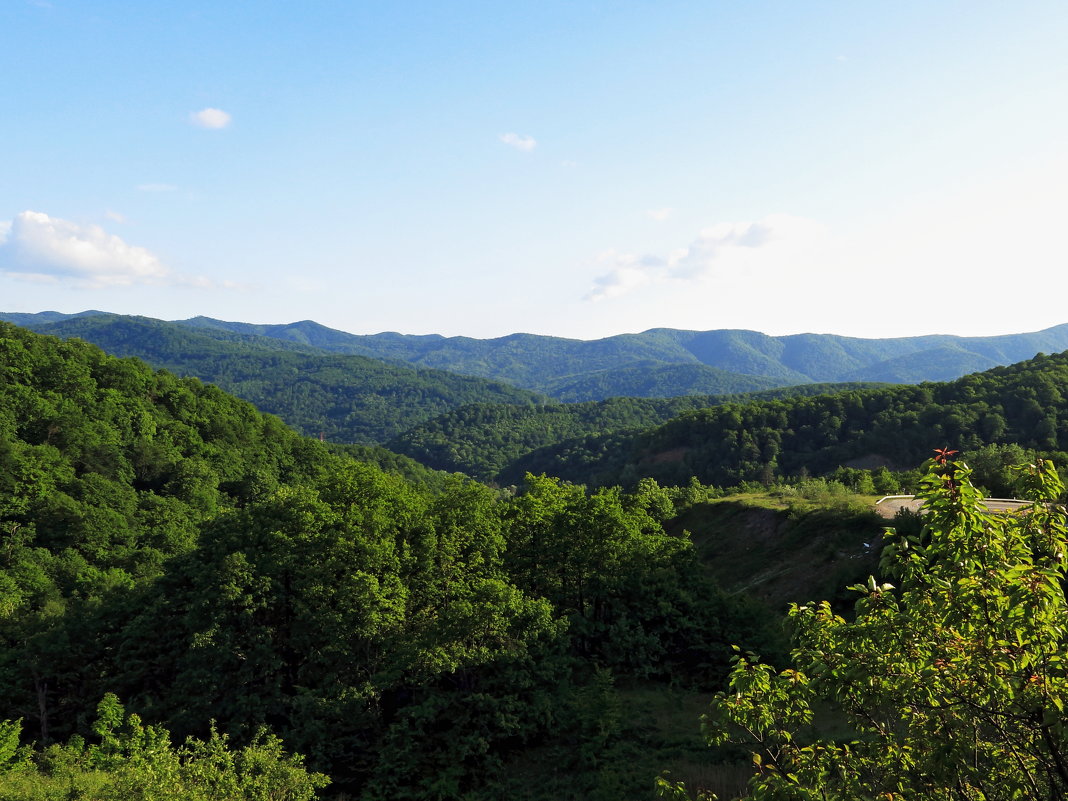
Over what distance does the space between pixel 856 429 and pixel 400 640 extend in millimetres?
101886

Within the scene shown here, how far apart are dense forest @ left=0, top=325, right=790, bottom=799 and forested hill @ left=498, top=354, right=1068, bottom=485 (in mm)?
75566

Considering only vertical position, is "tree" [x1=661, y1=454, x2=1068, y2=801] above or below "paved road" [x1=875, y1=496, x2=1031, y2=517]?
above

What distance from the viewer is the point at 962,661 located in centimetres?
643

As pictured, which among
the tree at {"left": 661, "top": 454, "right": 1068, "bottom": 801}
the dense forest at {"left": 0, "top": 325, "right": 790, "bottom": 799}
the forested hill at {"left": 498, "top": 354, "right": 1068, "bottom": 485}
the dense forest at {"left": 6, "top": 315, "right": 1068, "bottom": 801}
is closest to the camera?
the tree at {"left": 661, "top": 454, "right": 1068, "bottom": 801}

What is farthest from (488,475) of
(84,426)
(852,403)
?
(84,426)

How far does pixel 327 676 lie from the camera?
72.2 feet

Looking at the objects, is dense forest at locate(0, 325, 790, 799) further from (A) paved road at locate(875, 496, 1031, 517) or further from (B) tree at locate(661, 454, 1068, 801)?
(A) paved road at locate(875, 496, 1031, 517)

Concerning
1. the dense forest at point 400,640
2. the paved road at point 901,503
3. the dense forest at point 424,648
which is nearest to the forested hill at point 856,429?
the paved road at point 901,503

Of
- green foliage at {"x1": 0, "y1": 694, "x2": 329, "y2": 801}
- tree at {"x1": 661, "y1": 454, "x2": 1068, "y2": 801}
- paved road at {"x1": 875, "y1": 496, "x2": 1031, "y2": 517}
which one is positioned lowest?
green foliage at {"x1": 0, "y1": 694, "x2": 329, "y2": 801}

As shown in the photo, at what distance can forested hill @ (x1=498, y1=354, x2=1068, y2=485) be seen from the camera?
280 feet

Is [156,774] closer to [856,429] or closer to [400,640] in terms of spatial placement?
[400,640]

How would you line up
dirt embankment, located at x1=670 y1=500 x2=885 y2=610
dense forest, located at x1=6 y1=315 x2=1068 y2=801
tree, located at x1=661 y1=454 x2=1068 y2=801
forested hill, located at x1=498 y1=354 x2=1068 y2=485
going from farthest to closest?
forested hill, located at x1=498 y1=354 x2=1068 y2=485, dirt embankment, located at x1=670 y1=500 x2=885 y2=610, dense forest, located at x1=6 y1=315 x2=1068 y2=801, tree, located at x1=661 y1=454 x2=1068 y2=801

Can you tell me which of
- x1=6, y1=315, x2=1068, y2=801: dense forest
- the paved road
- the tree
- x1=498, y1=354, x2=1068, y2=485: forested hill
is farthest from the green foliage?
x1=498, y1=354, x2=1068, y2=485: forested hill

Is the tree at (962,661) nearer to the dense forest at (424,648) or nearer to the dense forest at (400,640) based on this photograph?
the dense forest at (424,648)
